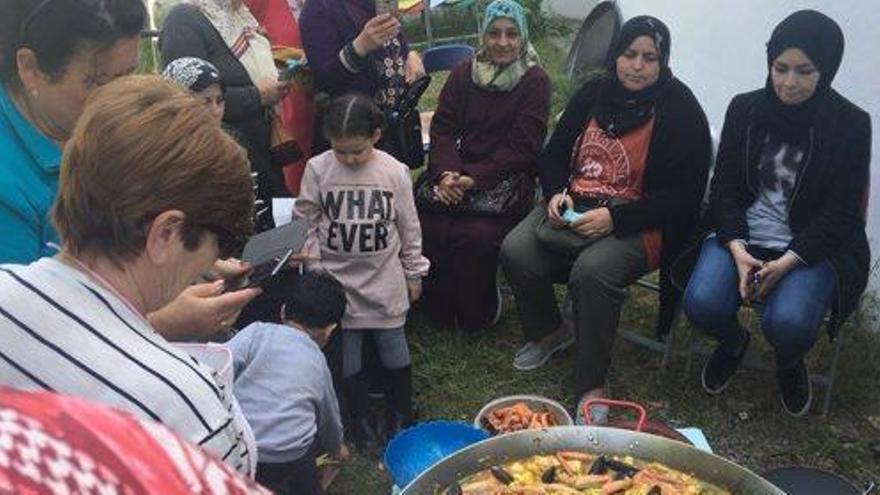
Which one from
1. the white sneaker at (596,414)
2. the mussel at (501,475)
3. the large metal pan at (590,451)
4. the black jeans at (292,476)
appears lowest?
the white sneaker at (596,414)

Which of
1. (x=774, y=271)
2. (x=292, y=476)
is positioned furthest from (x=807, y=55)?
(x=292, y=476)

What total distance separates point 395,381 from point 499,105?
1655 millimetres

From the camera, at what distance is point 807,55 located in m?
3.54

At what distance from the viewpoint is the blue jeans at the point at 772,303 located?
11.4 feet

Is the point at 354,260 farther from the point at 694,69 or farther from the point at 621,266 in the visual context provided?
the point at 694,69

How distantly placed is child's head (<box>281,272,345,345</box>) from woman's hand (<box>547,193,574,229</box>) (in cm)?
134

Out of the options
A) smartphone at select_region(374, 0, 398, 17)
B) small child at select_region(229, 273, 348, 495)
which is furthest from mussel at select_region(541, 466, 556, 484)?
smartphone at select_region(374, 0, 398, 17)

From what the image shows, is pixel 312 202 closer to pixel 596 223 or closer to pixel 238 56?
pixel 238 56

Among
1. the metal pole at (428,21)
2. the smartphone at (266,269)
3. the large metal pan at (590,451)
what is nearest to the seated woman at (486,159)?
the smartphone at (266,269)

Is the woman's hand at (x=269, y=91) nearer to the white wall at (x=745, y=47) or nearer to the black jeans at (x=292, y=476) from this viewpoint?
the black jeans at (x=292, y=476)

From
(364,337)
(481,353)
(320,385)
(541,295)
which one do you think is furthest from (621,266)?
(320,385)

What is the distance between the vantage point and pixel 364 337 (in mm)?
3871

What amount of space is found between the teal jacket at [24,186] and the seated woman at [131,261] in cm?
49

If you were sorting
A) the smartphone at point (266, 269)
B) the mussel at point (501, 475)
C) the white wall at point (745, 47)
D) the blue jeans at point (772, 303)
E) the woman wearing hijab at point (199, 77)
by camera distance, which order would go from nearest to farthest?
the mussel at point (501, 475), the smartphone at point (266, 269), the woman wearing hijab at point (199, 77), the blue jeans at point (772, 303), the white wall at point (745, 47)
